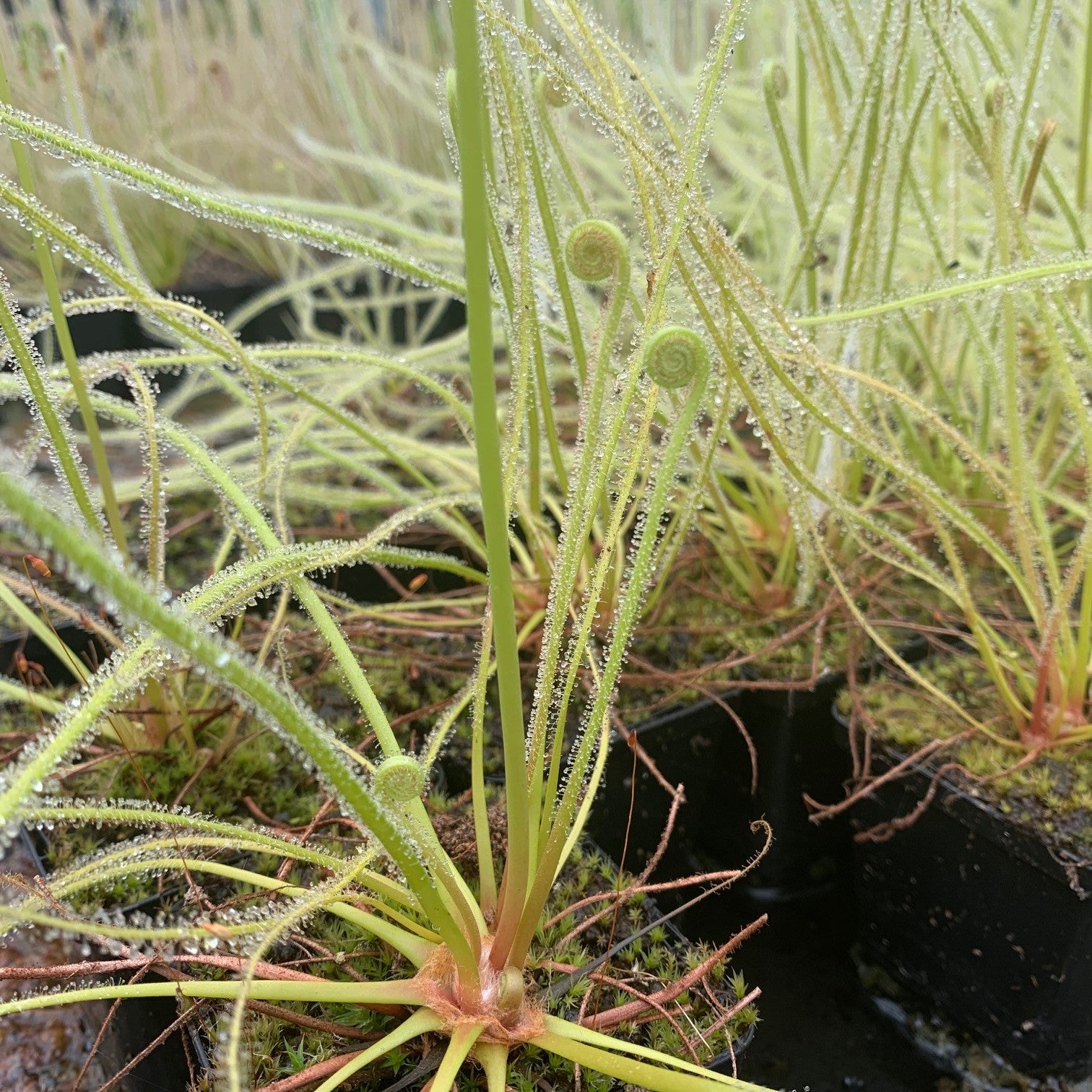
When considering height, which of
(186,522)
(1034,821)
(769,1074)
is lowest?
(769,1074)

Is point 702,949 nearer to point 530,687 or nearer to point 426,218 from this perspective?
point 530,687

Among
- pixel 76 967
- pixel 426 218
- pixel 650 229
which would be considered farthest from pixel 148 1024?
pixel 426 218

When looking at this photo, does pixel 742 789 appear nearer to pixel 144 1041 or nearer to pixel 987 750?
pixel 987 750

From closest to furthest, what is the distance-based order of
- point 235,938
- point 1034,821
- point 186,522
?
1. point 235,938
2. point 1034,821
3. point 186,522

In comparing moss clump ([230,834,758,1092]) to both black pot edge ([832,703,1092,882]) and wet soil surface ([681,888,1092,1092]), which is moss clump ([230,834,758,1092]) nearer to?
wet soil surface ([681,888,1092,1092])

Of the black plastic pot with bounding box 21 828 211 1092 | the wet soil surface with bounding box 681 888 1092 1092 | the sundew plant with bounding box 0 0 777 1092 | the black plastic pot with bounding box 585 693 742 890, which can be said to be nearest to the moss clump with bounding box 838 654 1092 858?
the black plastic pot with bounding box 585 693 742 890

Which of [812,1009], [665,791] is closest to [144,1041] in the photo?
[665,791]
